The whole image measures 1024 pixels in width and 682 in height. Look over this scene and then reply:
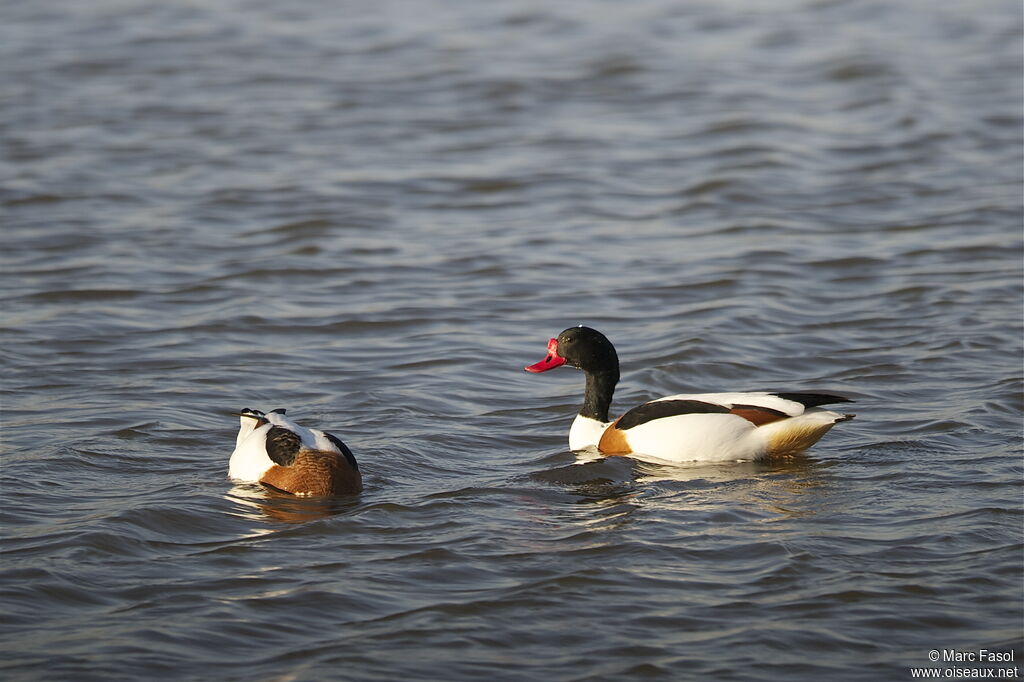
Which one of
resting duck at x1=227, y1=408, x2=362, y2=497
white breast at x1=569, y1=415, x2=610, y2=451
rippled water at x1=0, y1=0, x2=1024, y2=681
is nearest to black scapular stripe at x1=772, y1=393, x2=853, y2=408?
rippled water at x1=0, y1=0, x2=1024, y2=681

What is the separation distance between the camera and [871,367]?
9641mm

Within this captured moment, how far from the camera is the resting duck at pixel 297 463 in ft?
23.9

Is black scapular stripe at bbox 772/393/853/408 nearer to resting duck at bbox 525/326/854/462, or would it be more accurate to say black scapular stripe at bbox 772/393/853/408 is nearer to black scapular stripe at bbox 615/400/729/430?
resting duck at bbox 525/326/854/462

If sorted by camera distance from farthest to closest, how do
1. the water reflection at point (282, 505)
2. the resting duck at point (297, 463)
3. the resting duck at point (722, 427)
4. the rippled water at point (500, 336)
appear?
the resting duck at point (722, 427)
the resting duck at point (297, 463)
the water reflection at point (282, 505)
the rippled water at point (500, 336)

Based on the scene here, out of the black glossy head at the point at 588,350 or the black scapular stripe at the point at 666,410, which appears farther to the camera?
the black glossy head at the point at 588,350

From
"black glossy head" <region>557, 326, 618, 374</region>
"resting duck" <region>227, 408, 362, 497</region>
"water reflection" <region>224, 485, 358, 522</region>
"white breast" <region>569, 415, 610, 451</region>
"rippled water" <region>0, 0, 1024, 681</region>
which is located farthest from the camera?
"black glossy head" <region>557, 326, 618, 374</region>

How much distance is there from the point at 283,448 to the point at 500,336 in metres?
3.52

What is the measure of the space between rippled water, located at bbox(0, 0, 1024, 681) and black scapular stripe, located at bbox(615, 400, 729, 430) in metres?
0.28

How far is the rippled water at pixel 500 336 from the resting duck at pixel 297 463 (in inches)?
4.5

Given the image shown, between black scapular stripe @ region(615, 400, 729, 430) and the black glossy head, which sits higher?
the black glossy head

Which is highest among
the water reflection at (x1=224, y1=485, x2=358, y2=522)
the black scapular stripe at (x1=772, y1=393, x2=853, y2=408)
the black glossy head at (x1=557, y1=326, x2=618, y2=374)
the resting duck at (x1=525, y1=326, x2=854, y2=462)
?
the black glossy head at (x1=557, y1=326, x2=618, y2=374)

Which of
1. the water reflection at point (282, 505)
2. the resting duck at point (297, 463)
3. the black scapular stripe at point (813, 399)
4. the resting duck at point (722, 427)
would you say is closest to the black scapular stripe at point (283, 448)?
the resting duck at point (297, 463)

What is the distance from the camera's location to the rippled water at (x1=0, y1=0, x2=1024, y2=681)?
580cm

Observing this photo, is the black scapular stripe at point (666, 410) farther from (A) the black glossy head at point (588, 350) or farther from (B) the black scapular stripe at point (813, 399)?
(A) the black glossy head at point (588, 350)
